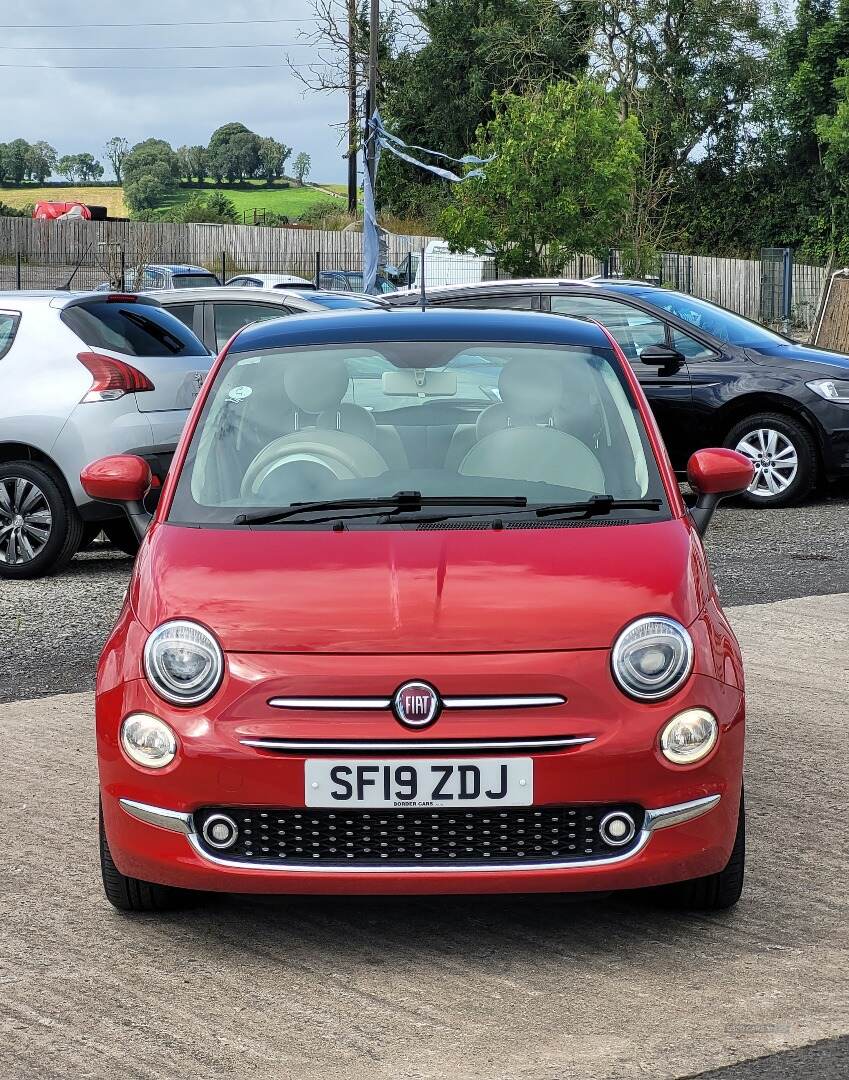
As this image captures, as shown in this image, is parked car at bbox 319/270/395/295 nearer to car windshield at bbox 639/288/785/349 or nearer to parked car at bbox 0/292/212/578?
car windshield at bbox 639/288/785/349

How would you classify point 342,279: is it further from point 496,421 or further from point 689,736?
point 689,736

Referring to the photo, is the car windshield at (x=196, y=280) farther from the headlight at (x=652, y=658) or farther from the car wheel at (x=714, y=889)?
the headlight at (x=652, y=658)

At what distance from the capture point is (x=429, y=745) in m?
3.97

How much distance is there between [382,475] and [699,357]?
351 inches

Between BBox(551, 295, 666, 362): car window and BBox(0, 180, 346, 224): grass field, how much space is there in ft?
294

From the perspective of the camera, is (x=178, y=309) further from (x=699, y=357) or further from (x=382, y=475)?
(x=382, y=475)

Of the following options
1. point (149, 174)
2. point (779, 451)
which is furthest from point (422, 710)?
point (149, 174)

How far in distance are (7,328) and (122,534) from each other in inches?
58.8

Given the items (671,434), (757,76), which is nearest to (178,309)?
(671,434)

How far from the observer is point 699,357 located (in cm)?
1350

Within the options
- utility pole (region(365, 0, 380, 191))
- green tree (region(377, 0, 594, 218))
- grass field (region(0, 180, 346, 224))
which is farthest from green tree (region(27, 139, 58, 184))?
utility pole (region(365, 0, 380, 191))

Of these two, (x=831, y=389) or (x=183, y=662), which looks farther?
(x=831, y=389)

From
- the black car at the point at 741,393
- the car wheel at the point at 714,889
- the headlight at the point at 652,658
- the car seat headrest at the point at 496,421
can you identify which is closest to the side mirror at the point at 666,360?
the black car at the point at 741,393

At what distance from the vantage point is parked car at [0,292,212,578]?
10.1m
